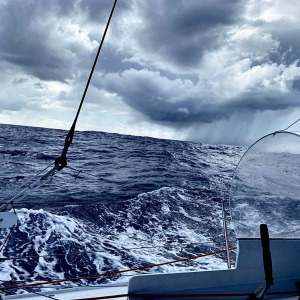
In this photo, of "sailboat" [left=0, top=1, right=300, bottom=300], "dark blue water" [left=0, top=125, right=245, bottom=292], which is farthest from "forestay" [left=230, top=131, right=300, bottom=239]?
"dark blue water" [left=0, top=125, right=245, bottom=292]

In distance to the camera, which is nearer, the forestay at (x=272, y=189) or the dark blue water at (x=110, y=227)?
the forestay at (x=272, y=189)

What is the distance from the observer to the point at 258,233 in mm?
2521

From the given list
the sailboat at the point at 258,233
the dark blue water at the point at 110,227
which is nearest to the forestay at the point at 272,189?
the sailboat at the point at 258,233

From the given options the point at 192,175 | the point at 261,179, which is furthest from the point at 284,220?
the point at 192,175

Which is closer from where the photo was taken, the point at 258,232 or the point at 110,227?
the point at 258,232

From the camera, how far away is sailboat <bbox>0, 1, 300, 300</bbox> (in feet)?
7.97

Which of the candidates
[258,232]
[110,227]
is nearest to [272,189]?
[258,232]

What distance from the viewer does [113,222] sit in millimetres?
8273

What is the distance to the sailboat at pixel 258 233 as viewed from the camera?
95.7 inches

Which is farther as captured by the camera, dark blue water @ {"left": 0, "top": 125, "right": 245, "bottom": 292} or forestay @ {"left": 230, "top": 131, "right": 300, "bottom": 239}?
dark blue water @ {"left": 0, "top": 125, "right": 245, "bottom": 292}

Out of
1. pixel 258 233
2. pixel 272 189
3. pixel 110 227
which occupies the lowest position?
pixel 110 227

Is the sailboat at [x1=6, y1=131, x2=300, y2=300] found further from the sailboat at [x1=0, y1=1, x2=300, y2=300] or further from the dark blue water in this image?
the dark blue water

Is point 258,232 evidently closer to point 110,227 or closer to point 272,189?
point 272,189

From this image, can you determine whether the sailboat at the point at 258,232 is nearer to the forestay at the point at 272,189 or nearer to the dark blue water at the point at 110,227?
the forestay at the point at 272,189
